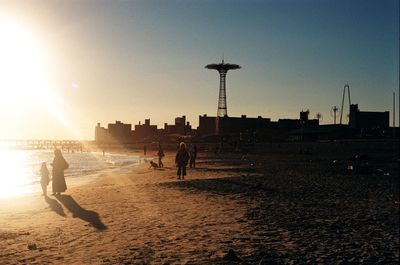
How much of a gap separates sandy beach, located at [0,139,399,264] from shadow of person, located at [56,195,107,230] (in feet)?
0.10

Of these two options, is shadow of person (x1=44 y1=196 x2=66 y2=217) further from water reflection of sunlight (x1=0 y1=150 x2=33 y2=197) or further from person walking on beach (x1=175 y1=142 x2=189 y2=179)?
person walking on beach (x1=175 y1=142 x2=189 y2=179)

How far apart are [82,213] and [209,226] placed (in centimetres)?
450

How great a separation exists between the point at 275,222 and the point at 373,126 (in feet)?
363

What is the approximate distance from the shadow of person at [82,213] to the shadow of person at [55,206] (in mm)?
219

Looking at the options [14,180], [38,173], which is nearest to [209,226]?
[14,180]

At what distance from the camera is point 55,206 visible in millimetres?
13688

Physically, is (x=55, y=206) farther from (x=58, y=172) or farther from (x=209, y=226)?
(x=209, y=226)

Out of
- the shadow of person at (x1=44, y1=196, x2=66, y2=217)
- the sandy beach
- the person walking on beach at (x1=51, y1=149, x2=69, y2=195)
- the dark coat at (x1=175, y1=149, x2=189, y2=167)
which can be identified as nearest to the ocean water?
the person walking on beach at (x1=51, y1=149, x2=69, y2=195)

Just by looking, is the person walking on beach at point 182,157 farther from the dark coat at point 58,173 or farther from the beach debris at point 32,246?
the beach debris at point 32,246

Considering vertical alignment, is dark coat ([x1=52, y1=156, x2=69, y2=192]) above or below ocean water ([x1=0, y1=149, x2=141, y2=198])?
above

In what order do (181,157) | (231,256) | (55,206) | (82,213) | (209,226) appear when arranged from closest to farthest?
1. (231,256)
2. (209,226)
3. (82,213)
4. (55,206)
5. (181,157)

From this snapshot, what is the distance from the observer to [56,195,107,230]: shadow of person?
1013 cm

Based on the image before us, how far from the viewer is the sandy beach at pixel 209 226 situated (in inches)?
281

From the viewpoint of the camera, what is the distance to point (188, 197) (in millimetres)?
14172
